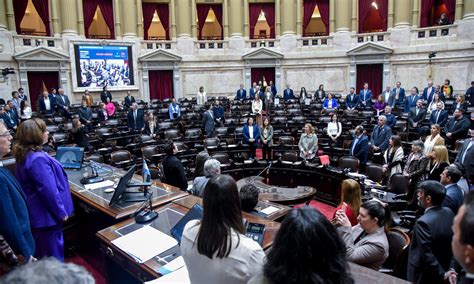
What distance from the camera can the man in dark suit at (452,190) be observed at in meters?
3.69

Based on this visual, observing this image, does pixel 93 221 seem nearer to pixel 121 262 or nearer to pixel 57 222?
pixel 57 222

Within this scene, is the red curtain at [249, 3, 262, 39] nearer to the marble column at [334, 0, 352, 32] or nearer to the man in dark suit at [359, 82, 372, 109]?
the marble column at [334, 0, 352, 32]

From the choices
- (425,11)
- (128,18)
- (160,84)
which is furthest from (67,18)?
(425,11)

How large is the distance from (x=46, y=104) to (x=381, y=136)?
1192 cm

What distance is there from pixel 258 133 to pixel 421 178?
457 cm

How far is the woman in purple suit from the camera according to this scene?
3086mm

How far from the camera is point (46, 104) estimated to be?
13.2 meters

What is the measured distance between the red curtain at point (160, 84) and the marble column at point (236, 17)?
13.9 feet

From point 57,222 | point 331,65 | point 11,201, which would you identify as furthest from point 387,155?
point 331,65

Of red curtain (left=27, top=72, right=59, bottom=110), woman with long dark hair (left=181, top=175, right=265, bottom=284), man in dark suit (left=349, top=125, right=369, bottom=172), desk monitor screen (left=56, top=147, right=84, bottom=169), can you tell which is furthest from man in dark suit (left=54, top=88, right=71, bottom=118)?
woman with long dark hair (left=181, top=175, right=265, bottom=284)

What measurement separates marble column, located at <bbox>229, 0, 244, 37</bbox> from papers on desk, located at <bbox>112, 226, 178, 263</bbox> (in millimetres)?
17782

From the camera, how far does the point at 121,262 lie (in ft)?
8.98

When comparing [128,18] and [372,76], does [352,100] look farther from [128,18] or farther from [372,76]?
[128,18]

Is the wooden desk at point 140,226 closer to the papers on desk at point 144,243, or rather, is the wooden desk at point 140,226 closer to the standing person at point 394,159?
the papers on desk at point 144,243
